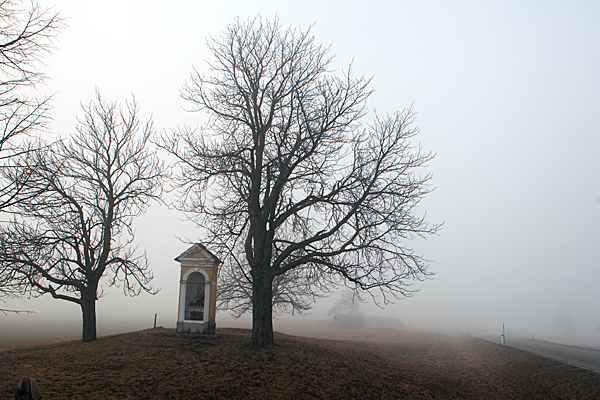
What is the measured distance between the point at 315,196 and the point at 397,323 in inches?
2840

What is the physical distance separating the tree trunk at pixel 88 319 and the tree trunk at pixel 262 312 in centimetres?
748

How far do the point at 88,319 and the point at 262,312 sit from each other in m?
8.11

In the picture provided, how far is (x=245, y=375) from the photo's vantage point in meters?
10.7

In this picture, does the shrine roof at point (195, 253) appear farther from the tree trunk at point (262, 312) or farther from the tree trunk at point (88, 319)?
the tree trunk at point (88, 319)

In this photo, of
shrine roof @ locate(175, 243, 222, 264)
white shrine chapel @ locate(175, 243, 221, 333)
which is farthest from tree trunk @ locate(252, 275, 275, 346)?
shrine roof @ locate(175, 243, 222, 264)

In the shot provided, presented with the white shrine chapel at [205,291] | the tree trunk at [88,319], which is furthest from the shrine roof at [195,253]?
the tree trunk at [88,319]

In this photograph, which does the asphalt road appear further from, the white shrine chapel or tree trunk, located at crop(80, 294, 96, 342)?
tree trunk, located at crop(80, 294, 96, 342)

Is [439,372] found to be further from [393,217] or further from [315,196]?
[315,196]

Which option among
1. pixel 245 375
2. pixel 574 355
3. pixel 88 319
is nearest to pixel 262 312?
pixel 245 375

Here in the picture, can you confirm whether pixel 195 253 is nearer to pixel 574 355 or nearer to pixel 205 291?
pixel 205 291

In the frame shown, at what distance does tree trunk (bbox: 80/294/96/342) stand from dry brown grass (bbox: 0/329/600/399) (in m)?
1.71

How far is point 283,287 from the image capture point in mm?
27953

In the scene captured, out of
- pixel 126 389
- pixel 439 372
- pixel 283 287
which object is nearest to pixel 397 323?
pixel 283 287

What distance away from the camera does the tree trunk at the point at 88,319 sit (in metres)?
15.3
